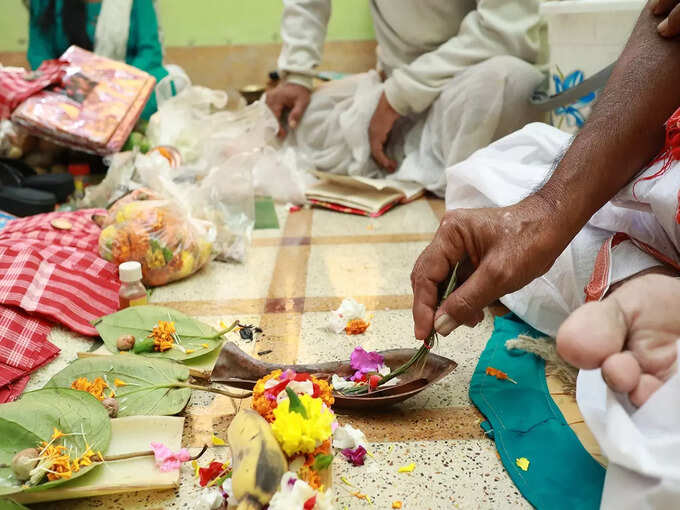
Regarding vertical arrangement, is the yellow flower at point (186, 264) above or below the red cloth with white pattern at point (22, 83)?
above

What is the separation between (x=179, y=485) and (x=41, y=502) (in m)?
0.16

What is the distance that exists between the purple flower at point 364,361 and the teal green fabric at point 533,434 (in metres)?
0.16

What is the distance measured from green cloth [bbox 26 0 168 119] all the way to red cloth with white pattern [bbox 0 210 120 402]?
1558mm

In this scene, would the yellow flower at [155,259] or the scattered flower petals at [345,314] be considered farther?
the yellow flower at [155,259]

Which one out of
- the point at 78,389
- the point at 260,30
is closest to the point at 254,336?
the point at 78,389

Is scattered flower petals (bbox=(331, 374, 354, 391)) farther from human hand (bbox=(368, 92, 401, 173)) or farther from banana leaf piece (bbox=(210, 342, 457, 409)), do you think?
human hand (bbox=(368, 92, 401, 173))

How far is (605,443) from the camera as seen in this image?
0.60 meters

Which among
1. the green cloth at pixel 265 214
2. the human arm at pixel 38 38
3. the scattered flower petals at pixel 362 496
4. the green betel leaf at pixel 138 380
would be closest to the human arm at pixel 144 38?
the human arm at pixel 38 38

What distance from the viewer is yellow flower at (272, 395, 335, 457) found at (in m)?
0.72

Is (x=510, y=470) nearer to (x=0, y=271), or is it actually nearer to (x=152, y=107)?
(x=0, y=271)

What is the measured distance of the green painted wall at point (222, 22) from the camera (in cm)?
346

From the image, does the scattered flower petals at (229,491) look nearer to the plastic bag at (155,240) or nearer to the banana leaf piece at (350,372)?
the banana leaf piece at (350,372)

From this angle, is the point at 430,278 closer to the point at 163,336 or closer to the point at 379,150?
the point at 163,336

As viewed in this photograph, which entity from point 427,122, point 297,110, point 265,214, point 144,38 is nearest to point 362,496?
point 265,214
